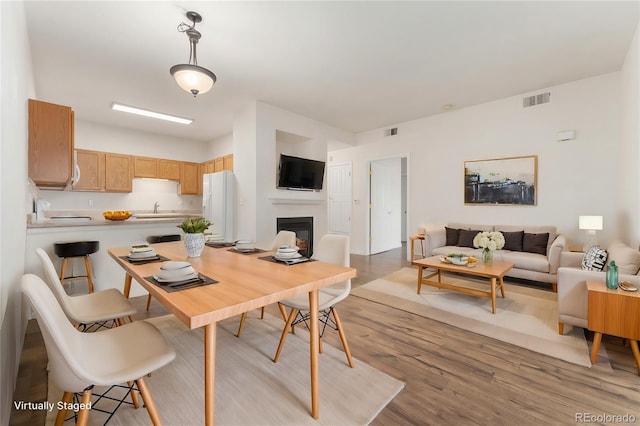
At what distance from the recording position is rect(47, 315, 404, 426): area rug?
1460 mm

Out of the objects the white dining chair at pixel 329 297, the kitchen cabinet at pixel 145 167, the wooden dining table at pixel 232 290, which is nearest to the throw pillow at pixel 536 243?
the white dining chair at pixel 329 297

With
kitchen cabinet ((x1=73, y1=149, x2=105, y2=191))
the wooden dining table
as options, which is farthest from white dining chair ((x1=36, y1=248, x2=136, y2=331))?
kitchen cabinet ((x1=73, y1=149, x2=105, y2=191))

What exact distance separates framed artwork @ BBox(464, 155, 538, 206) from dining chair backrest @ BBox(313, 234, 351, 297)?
3602 millimetres

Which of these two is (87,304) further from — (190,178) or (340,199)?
(340,199)

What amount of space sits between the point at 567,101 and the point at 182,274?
211 inches

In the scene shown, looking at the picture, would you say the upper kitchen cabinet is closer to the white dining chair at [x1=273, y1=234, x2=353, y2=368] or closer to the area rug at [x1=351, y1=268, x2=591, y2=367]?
the white dining chair at [x1=273, y1=234, x2=353, y2=368]

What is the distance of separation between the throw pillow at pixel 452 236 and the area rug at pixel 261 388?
133 inches

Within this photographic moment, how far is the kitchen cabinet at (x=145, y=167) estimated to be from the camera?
575 cm

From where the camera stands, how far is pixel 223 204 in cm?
456

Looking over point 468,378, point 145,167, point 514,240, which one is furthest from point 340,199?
point 468,378

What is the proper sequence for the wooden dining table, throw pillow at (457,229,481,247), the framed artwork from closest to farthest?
the wooden dining table
the framed artwork
throw pillow at (457,229,481,247)

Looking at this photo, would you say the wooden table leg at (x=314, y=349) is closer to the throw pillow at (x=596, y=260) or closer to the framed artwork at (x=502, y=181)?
the throw pillow at (x=596, y=260)

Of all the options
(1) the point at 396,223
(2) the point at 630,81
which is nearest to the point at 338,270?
(2) the point at 630,81

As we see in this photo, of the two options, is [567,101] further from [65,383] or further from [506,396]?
[65,383]
